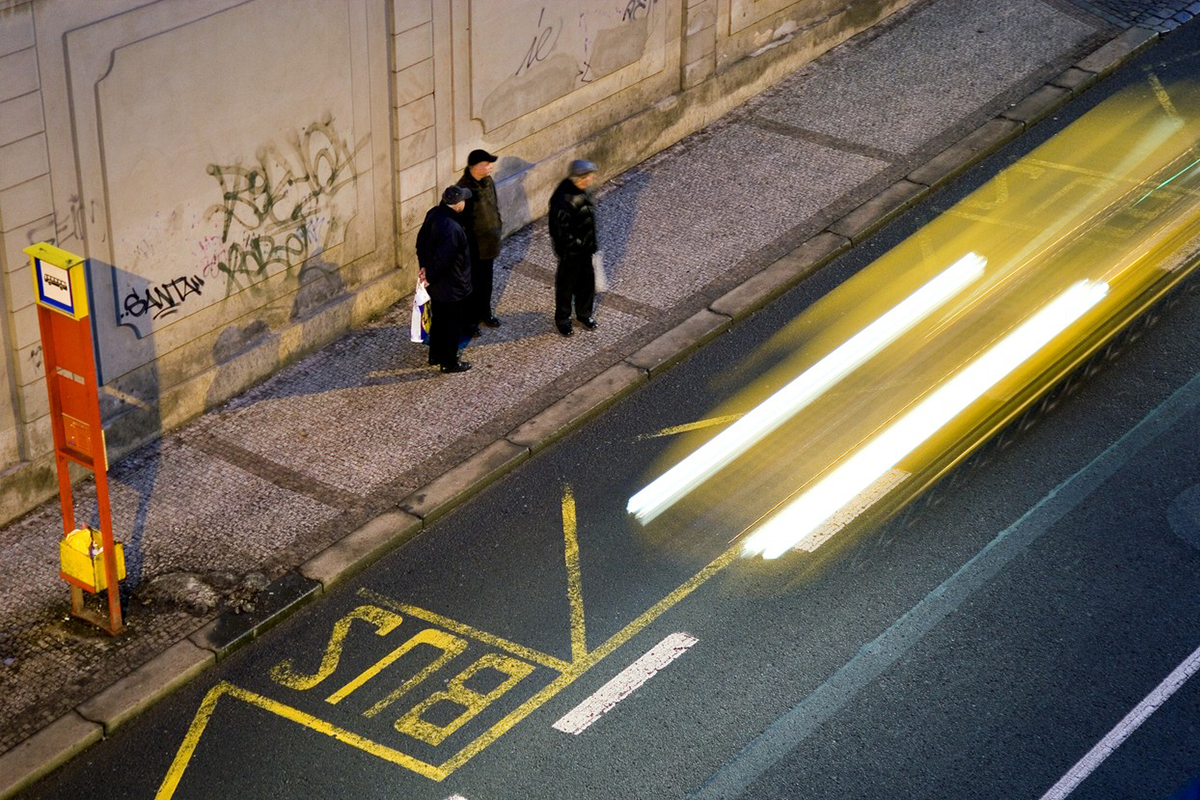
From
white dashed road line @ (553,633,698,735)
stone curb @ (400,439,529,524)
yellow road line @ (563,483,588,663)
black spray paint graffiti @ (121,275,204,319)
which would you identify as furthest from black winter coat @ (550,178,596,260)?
white dashed road line @ (553,633,698,735)

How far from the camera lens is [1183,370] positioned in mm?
13055

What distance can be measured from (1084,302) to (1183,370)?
118 cm

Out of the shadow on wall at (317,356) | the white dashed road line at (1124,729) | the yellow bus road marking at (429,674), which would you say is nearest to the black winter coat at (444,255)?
the shadow on wall at (317,356)

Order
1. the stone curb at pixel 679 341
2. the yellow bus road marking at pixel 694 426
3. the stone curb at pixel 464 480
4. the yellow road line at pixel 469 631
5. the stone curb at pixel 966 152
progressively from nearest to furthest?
1. the yellow road line at pixel 469 631
2. the stone curb at pixel 464 480
3. the yellow bus road marking at pixel 694 426
4. the stone curb at pixel 679 341
5. the stone curb at pixel 966 152

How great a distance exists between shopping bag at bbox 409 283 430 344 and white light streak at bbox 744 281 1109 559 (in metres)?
3.12

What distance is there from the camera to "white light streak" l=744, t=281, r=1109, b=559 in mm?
11391

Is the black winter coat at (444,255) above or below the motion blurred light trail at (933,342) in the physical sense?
above

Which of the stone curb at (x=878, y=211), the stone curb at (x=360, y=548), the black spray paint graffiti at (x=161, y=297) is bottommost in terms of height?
the stone curb at (x=360, y=548)

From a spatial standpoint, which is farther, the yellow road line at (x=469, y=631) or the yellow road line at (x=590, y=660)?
the yellow road line at (x=469, y=631)

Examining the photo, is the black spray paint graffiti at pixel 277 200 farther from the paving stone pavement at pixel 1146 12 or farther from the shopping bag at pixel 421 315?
the paving stone pavement at pixel 1146 12

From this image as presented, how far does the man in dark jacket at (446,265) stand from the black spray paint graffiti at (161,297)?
166 centimetres

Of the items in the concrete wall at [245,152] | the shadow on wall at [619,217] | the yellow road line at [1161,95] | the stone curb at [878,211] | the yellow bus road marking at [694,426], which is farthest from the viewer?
the yellow road line at [1161,95]

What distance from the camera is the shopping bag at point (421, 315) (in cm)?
1266

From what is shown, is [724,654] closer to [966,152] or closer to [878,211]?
[878,211]
